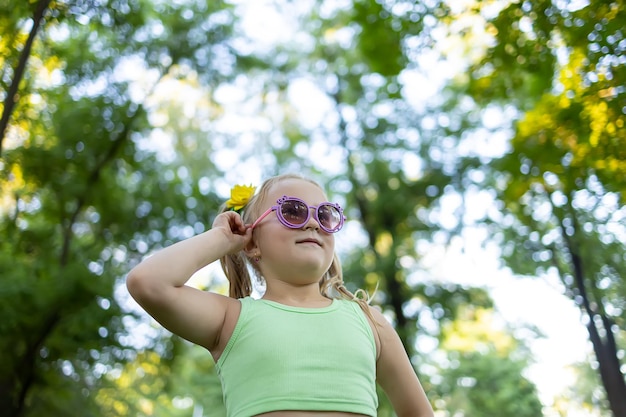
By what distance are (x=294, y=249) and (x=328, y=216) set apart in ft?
0.49

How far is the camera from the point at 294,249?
191 centimetres

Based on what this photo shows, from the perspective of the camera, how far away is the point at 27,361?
26.0 feet

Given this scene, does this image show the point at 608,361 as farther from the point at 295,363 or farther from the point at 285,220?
the point at 295,363

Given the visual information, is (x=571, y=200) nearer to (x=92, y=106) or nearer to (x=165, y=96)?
(x=92, y=106)

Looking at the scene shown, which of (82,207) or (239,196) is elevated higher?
(239,196)

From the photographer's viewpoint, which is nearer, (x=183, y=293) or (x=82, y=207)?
(x=183, y=293)

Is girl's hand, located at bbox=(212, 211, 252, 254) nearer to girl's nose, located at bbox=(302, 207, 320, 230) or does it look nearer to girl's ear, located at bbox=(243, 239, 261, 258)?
girl's ear, located at bbox=(243, 239, 261, 258)

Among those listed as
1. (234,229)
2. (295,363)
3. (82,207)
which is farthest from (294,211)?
(82,207)

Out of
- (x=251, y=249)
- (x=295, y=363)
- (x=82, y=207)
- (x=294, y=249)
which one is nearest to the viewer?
(x=295, y=363)

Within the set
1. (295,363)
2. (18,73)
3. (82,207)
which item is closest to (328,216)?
(295,363)

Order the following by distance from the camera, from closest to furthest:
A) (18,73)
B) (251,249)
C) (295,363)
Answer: (295,363)
(251,249)
(18,73)

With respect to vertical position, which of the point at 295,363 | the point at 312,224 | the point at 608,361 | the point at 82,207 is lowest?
the point at 608,361

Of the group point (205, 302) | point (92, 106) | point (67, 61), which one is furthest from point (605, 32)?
point (92, 106)

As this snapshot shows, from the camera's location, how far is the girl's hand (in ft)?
6.30
